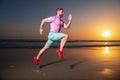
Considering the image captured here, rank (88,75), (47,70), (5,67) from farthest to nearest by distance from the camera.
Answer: (5,67)
(47,70)
(88,75)

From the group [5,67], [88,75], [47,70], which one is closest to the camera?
[88,75]

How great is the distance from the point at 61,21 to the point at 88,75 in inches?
31.9

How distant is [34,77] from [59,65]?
1097mm

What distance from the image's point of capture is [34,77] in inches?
156

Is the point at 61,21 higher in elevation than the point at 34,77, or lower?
higher

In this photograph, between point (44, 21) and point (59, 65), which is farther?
point (59, 65)

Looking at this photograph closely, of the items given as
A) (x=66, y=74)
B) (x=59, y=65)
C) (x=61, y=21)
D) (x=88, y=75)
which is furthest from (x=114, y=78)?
(x=59, y=65)

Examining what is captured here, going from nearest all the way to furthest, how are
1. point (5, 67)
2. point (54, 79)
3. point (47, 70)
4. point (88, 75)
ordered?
point (54, 79) → point (88, 75) → point (47, 70) → point (5, 67)

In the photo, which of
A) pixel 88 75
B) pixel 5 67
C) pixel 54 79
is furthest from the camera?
pixel 5 67

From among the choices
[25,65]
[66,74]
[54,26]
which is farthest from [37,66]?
[54,26]

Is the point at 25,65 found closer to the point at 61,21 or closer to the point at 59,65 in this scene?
the point at 59,65

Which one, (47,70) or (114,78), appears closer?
(114,78)

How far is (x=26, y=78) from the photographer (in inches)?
153

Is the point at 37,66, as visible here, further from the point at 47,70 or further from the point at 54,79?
the point at 54,79
